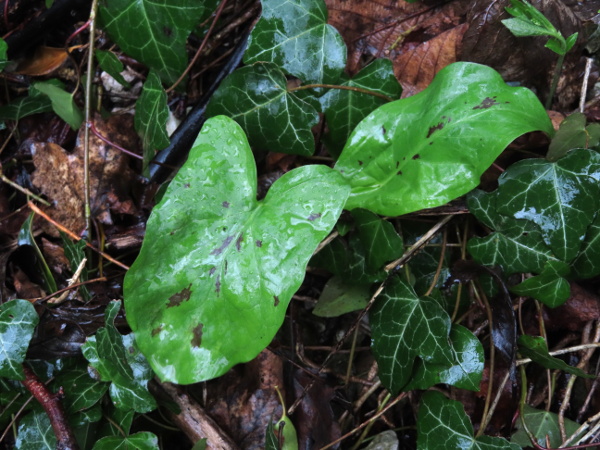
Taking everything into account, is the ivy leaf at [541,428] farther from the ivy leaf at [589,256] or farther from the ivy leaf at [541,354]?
the ivy leaf at [589,256]

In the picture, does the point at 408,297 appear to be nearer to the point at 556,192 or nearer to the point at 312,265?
the point at 312,265

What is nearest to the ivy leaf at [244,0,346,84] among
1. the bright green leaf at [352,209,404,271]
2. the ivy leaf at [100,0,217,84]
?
the ivy leaf at [100,0,217,84]

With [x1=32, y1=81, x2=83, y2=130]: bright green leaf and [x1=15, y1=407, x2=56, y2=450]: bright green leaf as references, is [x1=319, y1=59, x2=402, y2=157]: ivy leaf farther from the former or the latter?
[x1=15, y1=407, x2=56, y2=450]: bright green leaf

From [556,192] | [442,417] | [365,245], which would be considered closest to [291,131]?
[365,245]


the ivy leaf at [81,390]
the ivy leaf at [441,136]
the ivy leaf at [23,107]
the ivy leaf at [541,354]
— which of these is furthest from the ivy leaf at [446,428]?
the ivy leaf at [23,107]

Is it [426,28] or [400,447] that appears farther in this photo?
[426,28]

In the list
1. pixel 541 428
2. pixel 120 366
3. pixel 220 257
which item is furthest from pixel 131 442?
pixel 541 428
